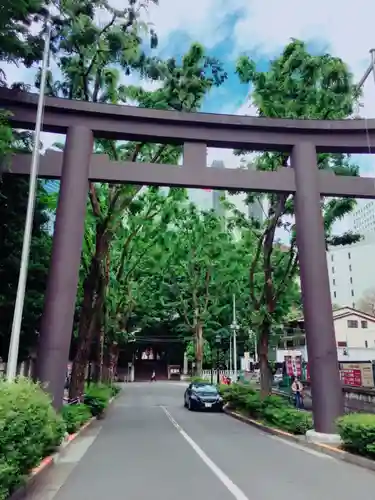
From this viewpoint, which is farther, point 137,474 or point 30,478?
point 137,474

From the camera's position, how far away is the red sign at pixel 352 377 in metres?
17.7

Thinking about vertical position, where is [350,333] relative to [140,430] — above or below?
above

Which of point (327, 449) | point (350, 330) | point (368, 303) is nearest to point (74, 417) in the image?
point (327, 449)

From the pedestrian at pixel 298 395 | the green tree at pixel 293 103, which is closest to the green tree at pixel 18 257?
the green tree at pixel 293 103

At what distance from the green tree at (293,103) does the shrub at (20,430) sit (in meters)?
10.7

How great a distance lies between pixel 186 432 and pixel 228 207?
27.9 ft

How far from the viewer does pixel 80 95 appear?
15062 millimetres

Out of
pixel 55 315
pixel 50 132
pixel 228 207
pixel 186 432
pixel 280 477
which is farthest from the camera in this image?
pixel 228 207

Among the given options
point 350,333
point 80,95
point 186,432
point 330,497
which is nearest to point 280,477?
point 330,497

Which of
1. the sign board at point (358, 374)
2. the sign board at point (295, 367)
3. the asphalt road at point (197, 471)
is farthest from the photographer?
the sign board at point (295, 367)

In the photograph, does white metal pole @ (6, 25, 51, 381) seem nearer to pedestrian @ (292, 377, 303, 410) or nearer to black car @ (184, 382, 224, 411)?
pedestrian @ (292, 377, 303, 410)

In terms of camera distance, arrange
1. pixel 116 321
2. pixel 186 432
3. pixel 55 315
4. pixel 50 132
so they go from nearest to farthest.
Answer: pixel 55 315, pixel 50 132, pixel 186 432, pixel 116 321

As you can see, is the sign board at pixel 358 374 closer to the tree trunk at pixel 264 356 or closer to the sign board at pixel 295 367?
the tree trunk at pixel 264 356

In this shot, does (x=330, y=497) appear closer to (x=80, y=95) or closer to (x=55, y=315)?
(x=55, y=315)
